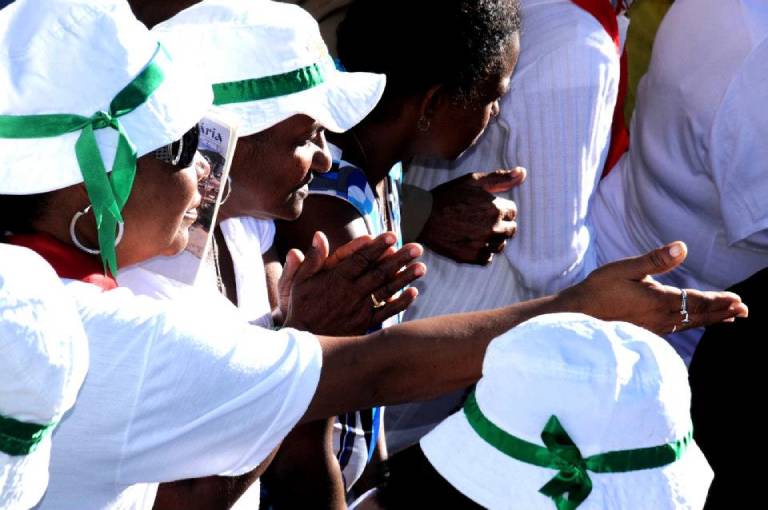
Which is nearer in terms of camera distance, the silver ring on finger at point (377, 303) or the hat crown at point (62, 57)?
the hat crown at point (62, 57)

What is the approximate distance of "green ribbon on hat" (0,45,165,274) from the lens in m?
1.92

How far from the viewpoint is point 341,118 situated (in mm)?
2607

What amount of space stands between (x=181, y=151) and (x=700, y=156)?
73.5 inches

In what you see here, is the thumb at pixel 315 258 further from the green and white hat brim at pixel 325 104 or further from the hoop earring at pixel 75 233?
the hoop earring at pixel 75 233

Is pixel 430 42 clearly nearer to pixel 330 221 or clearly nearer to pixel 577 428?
pixel 330 221

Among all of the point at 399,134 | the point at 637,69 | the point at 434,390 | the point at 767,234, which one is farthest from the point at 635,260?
the point at 637,69

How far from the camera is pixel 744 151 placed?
11.2 ft

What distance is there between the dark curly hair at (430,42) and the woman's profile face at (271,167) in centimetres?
50

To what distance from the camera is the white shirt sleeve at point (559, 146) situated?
336cm

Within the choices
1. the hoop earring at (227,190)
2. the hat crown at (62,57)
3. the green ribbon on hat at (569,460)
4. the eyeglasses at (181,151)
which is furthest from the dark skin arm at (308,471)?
the green ribbon on hat at (569,460)

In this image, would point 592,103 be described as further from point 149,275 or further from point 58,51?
point 58,51

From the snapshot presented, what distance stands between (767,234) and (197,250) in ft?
5.86

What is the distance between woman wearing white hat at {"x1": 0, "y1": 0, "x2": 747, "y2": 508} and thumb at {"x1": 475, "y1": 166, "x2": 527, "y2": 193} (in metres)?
1.28

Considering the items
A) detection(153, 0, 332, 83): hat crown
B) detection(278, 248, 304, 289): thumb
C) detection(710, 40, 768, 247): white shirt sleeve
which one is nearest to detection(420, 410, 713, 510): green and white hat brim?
detection(278, 248, 304, 289): thumb
